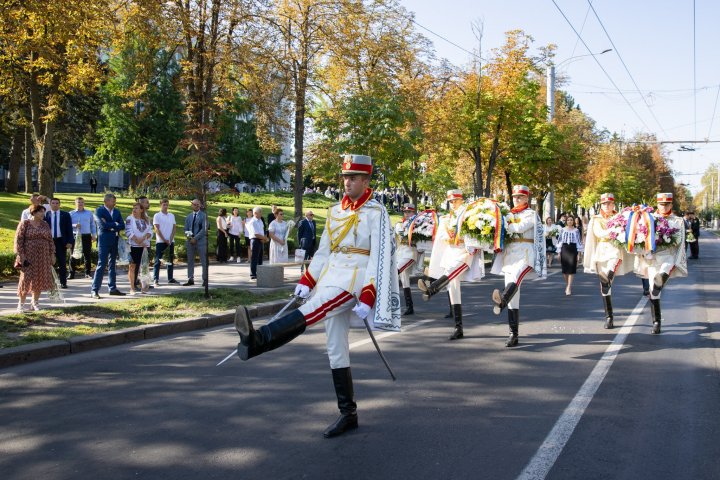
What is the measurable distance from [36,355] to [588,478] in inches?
253

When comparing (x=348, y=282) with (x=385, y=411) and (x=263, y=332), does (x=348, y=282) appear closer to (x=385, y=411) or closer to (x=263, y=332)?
(x=263, y=332)

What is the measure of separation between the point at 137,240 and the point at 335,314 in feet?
30.7

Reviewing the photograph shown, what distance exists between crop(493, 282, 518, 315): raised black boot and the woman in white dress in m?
9.18

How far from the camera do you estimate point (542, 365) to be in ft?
26.1

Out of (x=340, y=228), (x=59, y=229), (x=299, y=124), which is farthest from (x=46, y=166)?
(x=340, y=228)

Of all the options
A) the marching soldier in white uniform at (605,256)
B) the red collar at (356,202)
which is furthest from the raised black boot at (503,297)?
the red collar at (356,202)

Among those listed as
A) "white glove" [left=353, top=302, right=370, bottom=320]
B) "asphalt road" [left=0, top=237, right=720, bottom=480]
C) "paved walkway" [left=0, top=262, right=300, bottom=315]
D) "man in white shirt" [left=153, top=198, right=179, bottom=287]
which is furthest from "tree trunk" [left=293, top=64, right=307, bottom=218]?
"white glove" [left=353, top=302, right=370, bottom=320]

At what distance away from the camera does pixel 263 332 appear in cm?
507

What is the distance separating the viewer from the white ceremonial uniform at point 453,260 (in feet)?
33.4

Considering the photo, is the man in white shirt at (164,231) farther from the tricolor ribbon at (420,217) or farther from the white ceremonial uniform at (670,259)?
the white ceremonial uniform at (670,259)

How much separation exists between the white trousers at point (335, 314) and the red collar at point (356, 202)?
713 mm

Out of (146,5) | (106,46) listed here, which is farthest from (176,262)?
(146,5)

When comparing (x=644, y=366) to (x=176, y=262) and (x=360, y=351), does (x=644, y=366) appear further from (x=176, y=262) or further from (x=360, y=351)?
(x=176, y=262)

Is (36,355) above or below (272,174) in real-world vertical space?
below
